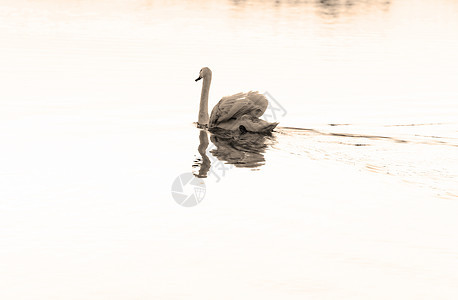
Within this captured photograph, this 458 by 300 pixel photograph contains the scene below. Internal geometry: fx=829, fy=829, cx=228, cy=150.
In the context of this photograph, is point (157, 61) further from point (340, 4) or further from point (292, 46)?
point (340, 4)

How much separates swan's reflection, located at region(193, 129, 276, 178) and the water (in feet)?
0.19

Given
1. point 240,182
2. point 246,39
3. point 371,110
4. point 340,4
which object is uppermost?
point 240,182

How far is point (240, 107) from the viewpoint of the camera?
1623 cm

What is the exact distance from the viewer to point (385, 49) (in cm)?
3294

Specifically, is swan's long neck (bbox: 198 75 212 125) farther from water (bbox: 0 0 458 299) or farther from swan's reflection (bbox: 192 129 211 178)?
swan's reflection (bbox: 192 129 211 178)

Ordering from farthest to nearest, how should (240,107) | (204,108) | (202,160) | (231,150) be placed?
(204,108)
(240,107)
(231,150)
(202,160)

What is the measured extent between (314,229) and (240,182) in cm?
263

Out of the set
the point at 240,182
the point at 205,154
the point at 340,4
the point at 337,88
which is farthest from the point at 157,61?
the point at 340,4

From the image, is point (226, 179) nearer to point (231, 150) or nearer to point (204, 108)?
point (231, 150)

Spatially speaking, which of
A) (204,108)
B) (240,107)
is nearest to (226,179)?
(240,107)

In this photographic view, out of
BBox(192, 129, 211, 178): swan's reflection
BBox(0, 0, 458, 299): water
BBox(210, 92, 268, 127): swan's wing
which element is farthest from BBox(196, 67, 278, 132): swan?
BBox(192, 129, 211, 178): swan's reflection

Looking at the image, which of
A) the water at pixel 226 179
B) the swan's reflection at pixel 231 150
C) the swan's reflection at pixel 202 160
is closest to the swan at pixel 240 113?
the swan's reflection at pixel 231 150

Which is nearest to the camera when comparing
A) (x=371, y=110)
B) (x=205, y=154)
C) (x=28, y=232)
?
(x=28, y=232)

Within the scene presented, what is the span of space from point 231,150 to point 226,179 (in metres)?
2.33
